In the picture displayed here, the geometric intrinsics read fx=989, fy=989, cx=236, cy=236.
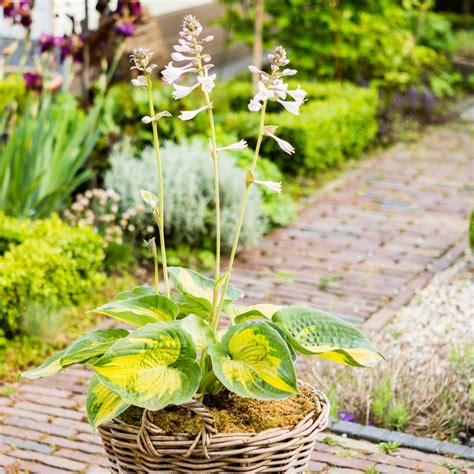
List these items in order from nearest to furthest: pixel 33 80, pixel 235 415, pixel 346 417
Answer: pixel 235 415
pixel 346 417
pixel 33 80

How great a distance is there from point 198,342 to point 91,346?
1.10 feet

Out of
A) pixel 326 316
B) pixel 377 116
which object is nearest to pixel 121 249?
pixel 326 316

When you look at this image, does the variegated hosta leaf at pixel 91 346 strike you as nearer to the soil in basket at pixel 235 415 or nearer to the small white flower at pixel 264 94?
the soil in basket at pixel 235 415

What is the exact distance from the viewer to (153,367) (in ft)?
9.48

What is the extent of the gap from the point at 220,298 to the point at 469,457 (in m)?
1.52

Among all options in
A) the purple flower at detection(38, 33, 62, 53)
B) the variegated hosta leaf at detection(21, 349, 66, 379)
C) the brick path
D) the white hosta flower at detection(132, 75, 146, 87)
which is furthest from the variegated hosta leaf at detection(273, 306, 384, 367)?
the purple flower at detection(38, 33, 62, 53)

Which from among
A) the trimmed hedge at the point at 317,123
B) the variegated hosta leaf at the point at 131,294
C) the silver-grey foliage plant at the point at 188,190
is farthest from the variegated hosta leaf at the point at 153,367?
the trimmed hedge at the point at 317,123

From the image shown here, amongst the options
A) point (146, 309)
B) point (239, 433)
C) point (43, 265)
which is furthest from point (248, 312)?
point (43, 265)

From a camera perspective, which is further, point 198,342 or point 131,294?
point 131,294

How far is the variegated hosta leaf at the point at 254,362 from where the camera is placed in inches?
112

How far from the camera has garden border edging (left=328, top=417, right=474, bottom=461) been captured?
13.6 feet

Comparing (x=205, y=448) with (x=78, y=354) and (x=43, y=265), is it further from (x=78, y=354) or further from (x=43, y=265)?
(x=43, y=265)

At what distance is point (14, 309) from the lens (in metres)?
5.30

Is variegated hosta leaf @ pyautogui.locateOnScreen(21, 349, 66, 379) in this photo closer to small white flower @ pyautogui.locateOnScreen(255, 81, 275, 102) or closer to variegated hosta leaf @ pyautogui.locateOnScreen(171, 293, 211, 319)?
variegated hosta leaf @ pyautogui.locateOnScreen(171, 293, 211, 319)
